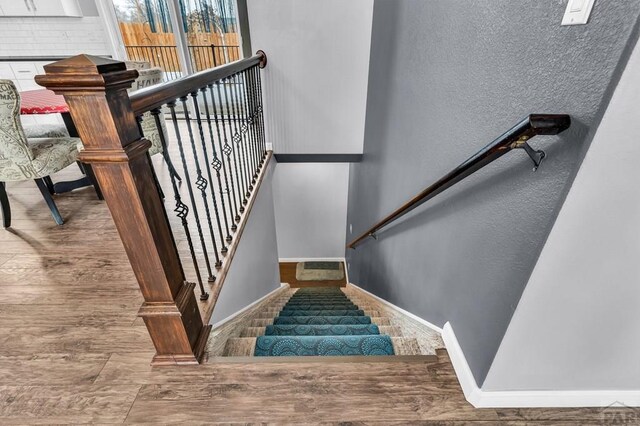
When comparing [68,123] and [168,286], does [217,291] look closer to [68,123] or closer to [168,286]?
[168,286]

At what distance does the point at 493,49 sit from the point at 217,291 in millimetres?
1473

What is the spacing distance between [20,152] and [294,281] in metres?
4.07

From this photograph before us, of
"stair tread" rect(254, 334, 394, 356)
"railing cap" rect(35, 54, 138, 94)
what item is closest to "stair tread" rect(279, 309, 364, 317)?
"stair tread" rect(254, 334, 394, 356)

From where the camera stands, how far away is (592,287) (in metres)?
0.77

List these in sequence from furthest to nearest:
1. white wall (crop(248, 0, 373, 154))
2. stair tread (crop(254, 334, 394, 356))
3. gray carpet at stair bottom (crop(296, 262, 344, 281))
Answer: gray carpet at stair bottom (crop(296, 262, 344, 281)) → white wall (crop(248, 0, 373, 154)) → stair tread (crop(254, 334, 394, 356))

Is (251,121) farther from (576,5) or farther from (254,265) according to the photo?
(576,5)

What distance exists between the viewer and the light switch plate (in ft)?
1.86

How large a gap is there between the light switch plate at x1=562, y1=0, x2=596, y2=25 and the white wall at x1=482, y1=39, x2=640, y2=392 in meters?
0.13

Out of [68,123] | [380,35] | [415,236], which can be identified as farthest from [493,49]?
[68,123]

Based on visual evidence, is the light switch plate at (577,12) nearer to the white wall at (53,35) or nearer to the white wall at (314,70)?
the white wall at (314,70)

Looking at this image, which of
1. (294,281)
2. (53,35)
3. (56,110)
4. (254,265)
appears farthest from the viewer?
(294,281)

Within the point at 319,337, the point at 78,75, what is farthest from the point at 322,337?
the point at 78,75

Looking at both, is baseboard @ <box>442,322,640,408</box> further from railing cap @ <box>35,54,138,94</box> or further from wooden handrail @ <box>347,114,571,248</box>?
railing cap @ <box>35,54,138,94</box>

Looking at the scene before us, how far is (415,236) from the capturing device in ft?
5.59
